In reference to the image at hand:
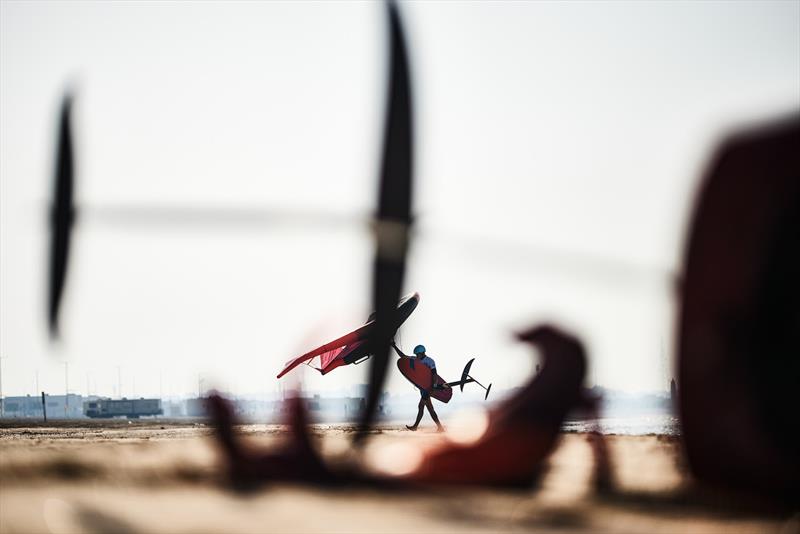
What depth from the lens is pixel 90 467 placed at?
18.4ft

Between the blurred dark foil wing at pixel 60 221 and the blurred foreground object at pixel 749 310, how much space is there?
3.49 m

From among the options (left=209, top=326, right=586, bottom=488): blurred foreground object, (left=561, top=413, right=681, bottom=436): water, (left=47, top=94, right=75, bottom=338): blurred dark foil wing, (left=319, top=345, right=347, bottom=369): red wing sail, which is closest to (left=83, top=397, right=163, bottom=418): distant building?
(left=561, top=413, right=681, bottom=436): water

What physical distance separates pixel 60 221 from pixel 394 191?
6.95 ft

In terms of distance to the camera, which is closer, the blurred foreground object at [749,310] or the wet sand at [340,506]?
the wet sand at [340,506]

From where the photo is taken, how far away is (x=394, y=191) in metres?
3.52

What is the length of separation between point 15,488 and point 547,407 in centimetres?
322

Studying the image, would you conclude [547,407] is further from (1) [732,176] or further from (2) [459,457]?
(1) [732,176]

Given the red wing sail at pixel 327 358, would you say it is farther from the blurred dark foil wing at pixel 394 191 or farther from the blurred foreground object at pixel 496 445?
the blurred dark foil wing at pixel 394 191

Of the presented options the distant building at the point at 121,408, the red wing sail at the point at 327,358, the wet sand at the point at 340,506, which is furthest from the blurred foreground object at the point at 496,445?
the distant building at the point at 121,408

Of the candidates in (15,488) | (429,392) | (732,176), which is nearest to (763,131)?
(732,176)

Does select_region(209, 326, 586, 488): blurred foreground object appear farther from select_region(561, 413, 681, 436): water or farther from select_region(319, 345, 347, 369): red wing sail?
select_region(319, 345, 347, 369): red wing sail

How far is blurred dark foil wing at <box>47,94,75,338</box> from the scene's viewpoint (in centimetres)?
447

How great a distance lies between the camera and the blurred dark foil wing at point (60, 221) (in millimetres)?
4469

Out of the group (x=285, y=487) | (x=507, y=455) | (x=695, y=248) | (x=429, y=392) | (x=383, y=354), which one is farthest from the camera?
(x=429, y=392)
